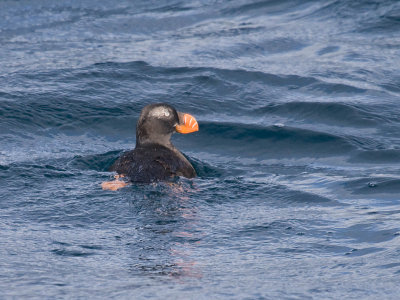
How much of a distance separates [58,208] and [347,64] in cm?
705

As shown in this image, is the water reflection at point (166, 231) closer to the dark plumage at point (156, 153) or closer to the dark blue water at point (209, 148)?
the dark blue water at point (209, 148)

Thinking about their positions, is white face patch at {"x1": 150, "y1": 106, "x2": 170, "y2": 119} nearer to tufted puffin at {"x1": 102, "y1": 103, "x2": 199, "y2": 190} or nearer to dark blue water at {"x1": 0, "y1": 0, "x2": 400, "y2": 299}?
tufted puffin at {"x1": 102, "y1": 103, "x2": 199, "y2": 190}

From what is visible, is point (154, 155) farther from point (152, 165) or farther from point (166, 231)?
point (166, 231)

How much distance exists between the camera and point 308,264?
5.75m

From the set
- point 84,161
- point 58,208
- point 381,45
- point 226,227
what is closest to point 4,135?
point 84,161

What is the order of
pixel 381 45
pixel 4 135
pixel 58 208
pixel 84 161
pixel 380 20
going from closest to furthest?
pixel 58 208 → pixel 84 161 → pixel 4 135 → pixel 381 45 → pixel 380 20

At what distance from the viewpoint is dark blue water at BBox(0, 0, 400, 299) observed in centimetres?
557

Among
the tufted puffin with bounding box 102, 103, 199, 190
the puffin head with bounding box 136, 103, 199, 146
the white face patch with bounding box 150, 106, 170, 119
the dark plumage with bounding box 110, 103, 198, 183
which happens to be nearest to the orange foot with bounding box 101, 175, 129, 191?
the tufted puffin with bounding box 102, 103, 199, 190

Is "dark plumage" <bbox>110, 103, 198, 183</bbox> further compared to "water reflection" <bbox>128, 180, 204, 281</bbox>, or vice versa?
"dark plumage" <bbox>110, 103, 198, 183</bbox>

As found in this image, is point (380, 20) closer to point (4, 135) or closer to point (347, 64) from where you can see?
point (347, 64)

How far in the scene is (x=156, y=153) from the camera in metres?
7.89

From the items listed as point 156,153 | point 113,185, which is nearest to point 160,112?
point 156,153

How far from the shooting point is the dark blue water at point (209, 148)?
557 cm

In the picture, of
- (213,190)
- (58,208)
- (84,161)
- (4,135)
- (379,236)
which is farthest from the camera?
(4,135)
